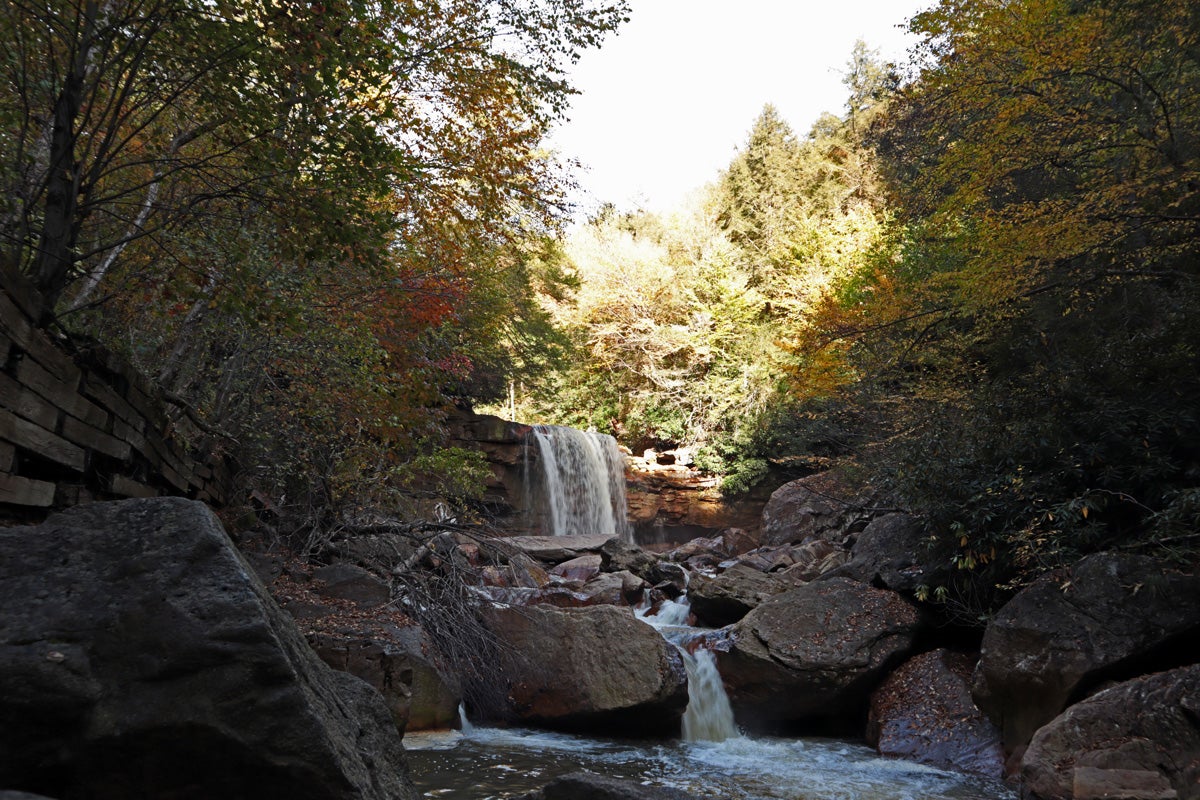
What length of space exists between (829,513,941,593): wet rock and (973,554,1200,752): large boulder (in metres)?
1.84

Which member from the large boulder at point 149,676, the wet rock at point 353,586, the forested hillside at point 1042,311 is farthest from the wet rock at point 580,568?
the large boulder at point 149,676

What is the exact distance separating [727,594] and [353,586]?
5.12 meters

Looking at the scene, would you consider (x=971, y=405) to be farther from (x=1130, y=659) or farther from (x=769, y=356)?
(x=769, y=356)

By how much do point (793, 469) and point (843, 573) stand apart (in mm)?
13727

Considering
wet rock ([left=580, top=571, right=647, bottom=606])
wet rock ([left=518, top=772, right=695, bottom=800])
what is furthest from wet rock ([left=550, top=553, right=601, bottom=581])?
wet rock ([left=518, top=772, right=695, bottom=800])

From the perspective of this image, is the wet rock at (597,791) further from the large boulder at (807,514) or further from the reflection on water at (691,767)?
the large boulder at (807,514)

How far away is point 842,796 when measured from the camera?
5.97 metres

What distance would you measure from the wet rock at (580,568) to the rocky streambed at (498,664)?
1.28m

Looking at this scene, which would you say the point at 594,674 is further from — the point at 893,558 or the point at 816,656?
the point at 893,558

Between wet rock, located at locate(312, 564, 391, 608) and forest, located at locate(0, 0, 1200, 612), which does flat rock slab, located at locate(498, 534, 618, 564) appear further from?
wet rock, located at locate(312, 564, 391, 608)

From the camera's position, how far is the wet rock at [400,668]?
262 inches

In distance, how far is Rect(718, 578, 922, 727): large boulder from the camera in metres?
7.84

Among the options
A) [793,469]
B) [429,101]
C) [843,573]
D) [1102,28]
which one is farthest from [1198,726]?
[793,469]

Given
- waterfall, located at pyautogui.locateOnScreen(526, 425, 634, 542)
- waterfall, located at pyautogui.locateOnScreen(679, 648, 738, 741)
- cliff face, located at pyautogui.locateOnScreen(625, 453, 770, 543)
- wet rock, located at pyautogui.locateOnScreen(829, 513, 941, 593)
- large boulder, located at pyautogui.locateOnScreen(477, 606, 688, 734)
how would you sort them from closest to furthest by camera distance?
large boulder, located at pyautogui.locateOnScreen(477, 606, 688, 734) < waterfall, located at pyautogui.locateOnScreen(679, 648, 738, 741) < wet rock, located at pyautogui.locateOnScreen(829, 513, 941, 593) < waterfall, located at pyautogui.locateOnScreen(526, 425, 634, 542) < cliff face, located at pyautogui.locateOnScreen(625, 453, 770, 543)
